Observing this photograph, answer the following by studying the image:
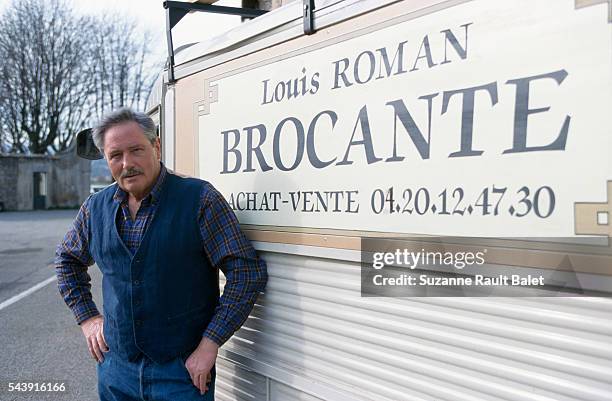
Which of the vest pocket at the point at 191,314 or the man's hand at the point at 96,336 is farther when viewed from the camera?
the man's hand at the point at 96,336

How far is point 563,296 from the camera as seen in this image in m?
1.30

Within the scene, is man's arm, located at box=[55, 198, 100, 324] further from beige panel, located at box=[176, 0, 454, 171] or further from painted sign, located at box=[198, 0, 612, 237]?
painted sign, located at box=[198, 0, 612, 237]

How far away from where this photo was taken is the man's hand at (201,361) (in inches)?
79.4

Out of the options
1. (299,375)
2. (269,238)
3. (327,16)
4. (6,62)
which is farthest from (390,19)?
(6,62)

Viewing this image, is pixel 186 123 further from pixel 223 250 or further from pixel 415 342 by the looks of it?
pixel 415 342

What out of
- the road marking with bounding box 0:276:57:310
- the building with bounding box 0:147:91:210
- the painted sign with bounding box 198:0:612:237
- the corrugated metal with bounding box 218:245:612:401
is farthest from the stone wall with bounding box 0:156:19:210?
the painted sign with bounding box 198:0:612:237

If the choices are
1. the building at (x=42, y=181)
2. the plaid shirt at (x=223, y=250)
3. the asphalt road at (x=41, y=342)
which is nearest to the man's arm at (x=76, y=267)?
the plaid shirt at (x=223, y=250)

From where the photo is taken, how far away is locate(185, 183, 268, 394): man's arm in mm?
2008

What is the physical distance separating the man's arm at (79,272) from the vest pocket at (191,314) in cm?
43

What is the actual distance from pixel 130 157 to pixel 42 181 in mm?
32825

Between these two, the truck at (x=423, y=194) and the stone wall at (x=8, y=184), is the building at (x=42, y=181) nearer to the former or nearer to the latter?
the stone wall at (x=8, y=184)

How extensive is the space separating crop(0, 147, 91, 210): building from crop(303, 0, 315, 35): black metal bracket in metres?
31.2

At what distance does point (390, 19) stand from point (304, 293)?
0.97 m

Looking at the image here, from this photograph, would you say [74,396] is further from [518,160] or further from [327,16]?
[518,160]
